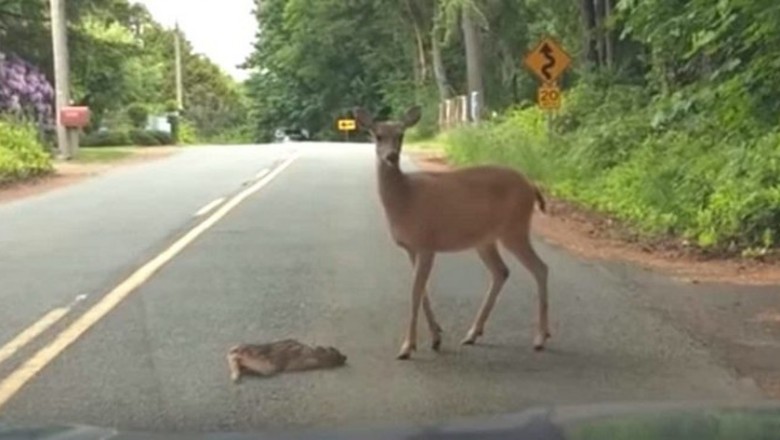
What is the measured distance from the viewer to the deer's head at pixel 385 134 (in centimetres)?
939

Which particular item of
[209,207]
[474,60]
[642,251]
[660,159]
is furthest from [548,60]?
[474,60]

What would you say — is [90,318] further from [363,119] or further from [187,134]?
[187,134]

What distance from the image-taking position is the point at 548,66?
27.9 metres

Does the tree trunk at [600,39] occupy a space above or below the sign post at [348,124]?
above

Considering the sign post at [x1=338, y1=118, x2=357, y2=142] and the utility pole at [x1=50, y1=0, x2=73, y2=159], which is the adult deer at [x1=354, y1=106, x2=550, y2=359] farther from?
the utility pole at [x1=50, y1=0, x2=73, y2=159]

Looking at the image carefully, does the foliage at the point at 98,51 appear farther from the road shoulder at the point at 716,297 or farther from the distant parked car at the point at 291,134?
the road shoulder at the point at 716,297

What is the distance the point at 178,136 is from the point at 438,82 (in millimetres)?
15640

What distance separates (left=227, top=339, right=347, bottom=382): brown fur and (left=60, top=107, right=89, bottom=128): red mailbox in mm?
32254

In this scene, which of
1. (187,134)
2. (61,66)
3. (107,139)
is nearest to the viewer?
(61,66)

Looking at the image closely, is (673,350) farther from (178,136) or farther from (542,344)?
(178,136)

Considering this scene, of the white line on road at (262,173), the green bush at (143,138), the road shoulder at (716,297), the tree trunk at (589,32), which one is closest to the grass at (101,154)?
the green bush at (143,138)

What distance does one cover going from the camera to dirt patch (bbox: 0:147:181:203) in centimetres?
2869

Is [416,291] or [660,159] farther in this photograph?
[660,159]

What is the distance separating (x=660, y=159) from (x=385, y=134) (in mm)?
13478
